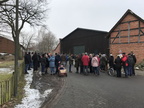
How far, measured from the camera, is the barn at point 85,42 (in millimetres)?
31369

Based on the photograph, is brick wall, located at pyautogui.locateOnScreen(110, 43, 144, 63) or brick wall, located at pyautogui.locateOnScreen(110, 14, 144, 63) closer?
brick wall, located at pyautogui.locateOnScreen(110, 43, 144, 63)

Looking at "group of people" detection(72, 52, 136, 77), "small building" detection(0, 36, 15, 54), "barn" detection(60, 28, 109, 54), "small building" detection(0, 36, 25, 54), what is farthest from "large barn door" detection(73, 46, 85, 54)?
"group of people" detection(72, 52, 136, 77)

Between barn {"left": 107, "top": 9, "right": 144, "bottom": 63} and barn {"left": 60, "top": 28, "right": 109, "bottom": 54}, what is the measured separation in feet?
18.3

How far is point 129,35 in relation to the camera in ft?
68.4

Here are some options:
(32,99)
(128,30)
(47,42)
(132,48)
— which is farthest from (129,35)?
(47,42)

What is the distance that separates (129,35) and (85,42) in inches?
613

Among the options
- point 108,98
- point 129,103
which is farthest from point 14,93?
point 129,103

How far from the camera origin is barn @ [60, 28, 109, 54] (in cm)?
3137

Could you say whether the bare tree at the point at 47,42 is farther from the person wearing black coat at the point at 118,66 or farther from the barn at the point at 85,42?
the person wearing black coat at the point at 118,66

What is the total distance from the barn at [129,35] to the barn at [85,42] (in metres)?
5.58

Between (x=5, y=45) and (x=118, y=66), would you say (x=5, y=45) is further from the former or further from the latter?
(x=118, y=66)

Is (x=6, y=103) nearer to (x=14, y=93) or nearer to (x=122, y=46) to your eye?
(x=14, y=93)

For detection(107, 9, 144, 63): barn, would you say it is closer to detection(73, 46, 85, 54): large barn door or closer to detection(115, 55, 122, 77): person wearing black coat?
detection(115, 55, 122, 77): person wearing black coat

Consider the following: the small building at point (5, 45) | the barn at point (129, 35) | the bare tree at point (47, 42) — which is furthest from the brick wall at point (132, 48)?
the bare tree at point (47, 42)
